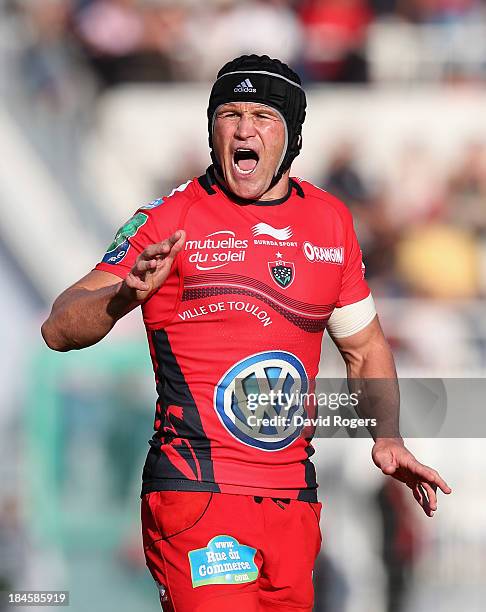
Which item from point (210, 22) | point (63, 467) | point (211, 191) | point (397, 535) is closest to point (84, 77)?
point (210, 22)

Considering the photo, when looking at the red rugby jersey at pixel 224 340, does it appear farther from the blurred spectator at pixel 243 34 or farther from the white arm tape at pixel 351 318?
the blurred spectator at pixel 243 34

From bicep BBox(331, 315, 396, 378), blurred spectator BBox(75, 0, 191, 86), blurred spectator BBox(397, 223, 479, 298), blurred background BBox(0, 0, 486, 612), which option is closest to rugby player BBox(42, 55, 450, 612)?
bicep BBox(331, 315, 396, 378)

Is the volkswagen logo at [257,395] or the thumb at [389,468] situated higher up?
the volkswagen logo at [257,395]

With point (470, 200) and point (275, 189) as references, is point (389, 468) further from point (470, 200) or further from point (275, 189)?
point (470, 200)

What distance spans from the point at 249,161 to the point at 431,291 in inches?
258

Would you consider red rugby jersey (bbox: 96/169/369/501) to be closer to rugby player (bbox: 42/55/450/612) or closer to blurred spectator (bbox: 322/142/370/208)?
rugby player (bbox: 42/55/450/612)

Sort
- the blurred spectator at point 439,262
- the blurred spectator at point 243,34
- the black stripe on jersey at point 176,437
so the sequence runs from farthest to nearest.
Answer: the blurred spectator at point 243,34
the blurred spectator at point 439,262
the black stripe on jersey at point 176,437

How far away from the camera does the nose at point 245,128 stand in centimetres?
393

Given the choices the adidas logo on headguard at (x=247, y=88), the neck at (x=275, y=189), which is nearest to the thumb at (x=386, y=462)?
the neck at (x=275, y=189)

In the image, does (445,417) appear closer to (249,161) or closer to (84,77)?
(249,161)

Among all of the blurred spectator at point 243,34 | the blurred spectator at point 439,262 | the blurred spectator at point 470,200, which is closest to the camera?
the blurred spectator at point 439,262

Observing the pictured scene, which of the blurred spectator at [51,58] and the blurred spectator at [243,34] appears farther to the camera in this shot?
the blurred spectator at [51,58]

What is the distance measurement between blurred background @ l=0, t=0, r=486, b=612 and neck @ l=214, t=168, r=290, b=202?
5.06 m

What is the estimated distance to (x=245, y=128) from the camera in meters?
3.94
